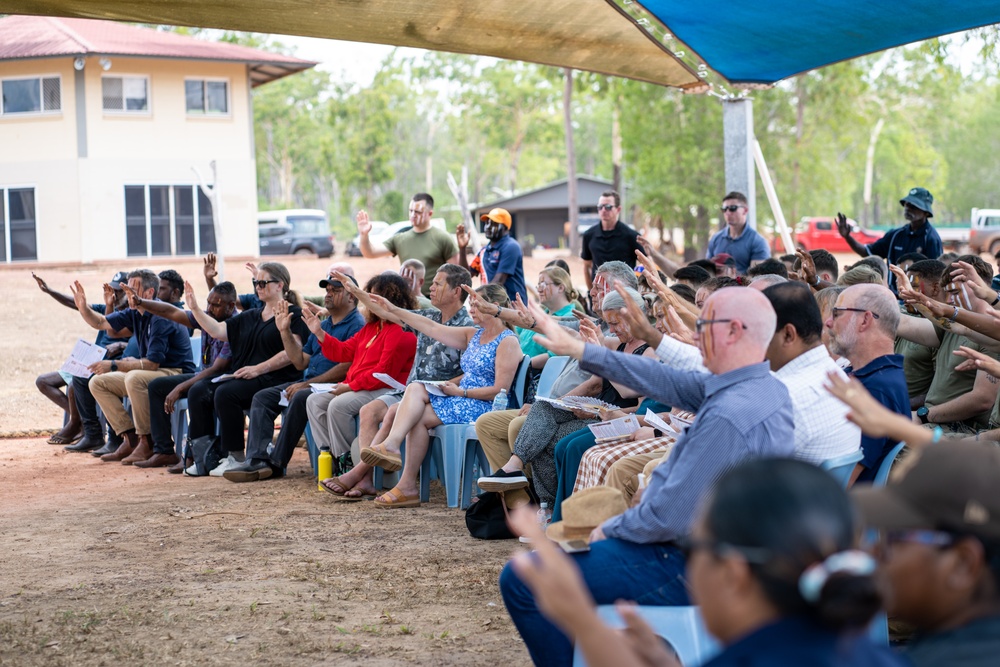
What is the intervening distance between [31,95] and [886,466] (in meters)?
28.3

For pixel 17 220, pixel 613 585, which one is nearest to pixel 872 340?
pixel 613 585

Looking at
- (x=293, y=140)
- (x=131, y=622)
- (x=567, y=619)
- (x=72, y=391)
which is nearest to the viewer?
(x=567, y=619)

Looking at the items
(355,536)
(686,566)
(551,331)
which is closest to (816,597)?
(686,566)

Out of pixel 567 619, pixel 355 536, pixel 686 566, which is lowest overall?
pixel 355 536

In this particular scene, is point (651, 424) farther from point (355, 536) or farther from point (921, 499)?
point (921, 499)

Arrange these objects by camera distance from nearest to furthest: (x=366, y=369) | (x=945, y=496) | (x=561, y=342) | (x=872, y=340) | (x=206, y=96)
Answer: (x=945, y=496) < (x=561, y=342) < (x=872, y=340) < (x=366, y=369) < (x=206, y=96)

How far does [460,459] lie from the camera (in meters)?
6.88

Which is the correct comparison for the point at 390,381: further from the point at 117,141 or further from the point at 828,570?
the point at 117,141

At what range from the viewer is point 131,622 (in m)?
4.65

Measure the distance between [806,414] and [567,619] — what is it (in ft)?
5.87

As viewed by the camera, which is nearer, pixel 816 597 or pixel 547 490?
pixel 816 597

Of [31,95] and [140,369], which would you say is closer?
[140,369]

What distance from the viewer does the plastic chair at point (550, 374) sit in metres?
6.50

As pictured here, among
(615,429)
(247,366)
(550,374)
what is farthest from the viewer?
(247,366)
